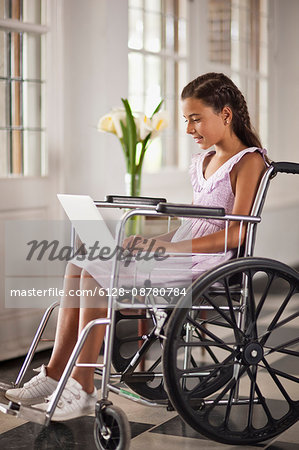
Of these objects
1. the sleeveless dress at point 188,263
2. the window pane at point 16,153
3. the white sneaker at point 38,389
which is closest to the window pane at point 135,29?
the window pane at point 16,153

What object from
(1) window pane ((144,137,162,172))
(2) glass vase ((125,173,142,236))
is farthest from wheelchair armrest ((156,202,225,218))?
(1) window pane ((144,137,162,172))

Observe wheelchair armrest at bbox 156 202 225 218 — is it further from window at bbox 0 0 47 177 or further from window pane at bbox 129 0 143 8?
window pane at bbox 129 0 143 8

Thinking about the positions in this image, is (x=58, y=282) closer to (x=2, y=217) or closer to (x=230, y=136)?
(x=2, y=217)

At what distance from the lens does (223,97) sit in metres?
2.19

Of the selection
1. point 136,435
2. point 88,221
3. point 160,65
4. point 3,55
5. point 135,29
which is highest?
point 135,29

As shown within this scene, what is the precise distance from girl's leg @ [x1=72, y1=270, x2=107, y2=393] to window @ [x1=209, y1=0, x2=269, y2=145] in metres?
3.13

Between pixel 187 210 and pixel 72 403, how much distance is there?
0.61 m

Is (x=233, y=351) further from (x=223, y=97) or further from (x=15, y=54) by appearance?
(x=15, y=54)

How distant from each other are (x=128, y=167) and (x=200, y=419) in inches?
57.7

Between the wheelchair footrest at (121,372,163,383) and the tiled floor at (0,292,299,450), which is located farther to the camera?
the wheelchair footrest at (121,372,163,383)

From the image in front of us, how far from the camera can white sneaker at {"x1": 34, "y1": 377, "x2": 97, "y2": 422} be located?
1.98m

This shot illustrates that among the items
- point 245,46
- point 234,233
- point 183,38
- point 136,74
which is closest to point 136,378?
point 234,233

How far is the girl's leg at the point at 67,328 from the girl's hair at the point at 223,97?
0.62 m

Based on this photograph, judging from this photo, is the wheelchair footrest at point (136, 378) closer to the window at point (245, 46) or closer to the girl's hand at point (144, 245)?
the girl's hand at point (144, 245)
